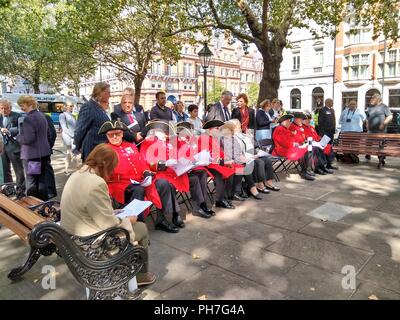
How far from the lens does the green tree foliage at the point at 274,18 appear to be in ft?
37.7

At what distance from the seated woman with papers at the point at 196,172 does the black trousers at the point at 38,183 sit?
2.41 m

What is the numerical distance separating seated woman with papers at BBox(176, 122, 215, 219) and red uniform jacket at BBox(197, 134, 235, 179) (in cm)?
15

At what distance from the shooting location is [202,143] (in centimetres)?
601

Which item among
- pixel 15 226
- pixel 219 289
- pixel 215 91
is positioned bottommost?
pixel 219 289

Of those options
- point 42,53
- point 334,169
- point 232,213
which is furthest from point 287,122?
point 42,53

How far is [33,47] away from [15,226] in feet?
93.3

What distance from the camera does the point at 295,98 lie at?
41.9m

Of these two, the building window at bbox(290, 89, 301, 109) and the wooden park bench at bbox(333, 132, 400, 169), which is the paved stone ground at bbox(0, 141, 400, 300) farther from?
the building window at bbox(290, 89, 301, 109)

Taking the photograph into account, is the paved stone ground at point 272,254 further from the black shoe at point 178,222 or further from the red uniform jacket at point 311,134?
the red uniform jacket at point 311,134

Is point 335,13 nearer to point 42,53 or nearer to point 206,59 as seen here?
point 206,59

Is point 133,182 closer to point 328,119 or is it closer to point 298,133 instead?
point 298,133

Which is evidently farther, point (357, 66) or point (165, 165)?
point (357, 66)

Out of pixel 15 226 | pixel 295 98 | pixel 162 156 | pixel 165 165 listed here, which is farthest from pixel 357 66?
pixel 15 226

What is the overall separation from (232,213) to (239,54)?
86.8 meters
